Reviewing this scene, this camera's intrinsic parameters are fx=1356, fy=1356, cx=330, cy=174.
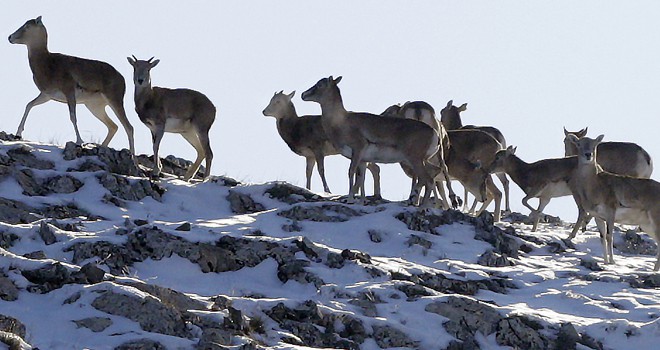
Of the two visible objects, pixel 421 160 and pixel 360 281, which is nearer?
pixel 360 281

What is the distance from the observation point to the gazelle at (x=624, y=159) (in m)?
26.6

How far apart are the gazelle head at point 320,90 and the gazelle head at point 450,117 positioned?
5536 millimetres

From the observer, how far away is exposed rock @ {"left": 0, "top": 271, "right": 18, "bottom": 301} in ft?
50.1

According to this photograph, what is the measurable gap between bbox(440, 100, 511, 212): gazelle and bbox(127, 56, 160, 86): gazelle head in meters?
7.16

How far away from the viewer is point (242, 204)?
74.1 feet

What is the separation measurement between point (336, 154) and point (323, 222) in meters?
5.78

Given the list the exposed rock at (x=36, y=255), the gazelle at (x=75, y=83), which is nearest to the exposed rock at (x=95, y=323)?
the exposed rock at (x=36, y=255)

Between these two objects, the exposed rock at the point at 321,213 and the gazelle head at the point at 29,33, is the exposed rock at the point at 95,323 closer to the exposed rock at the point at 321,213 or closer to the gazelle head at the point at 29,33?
the exposed rock at the point at 321,213

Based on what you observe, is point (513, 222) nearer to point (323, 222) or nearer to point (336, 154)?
point (336, 154)

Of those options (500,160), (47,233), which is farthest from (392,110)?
(47,233)

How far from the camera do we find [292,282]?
17609mm

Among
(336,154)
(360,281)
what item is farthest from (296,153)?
(360,281)

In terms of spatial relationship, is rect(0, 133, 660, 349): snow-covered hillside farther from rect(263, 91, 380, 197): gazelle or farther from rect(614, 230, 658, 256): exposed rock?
rect(263, 91, 380, 197): gazelle

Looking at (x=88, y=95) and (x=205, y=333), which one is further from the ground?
(x=88, y=95)
